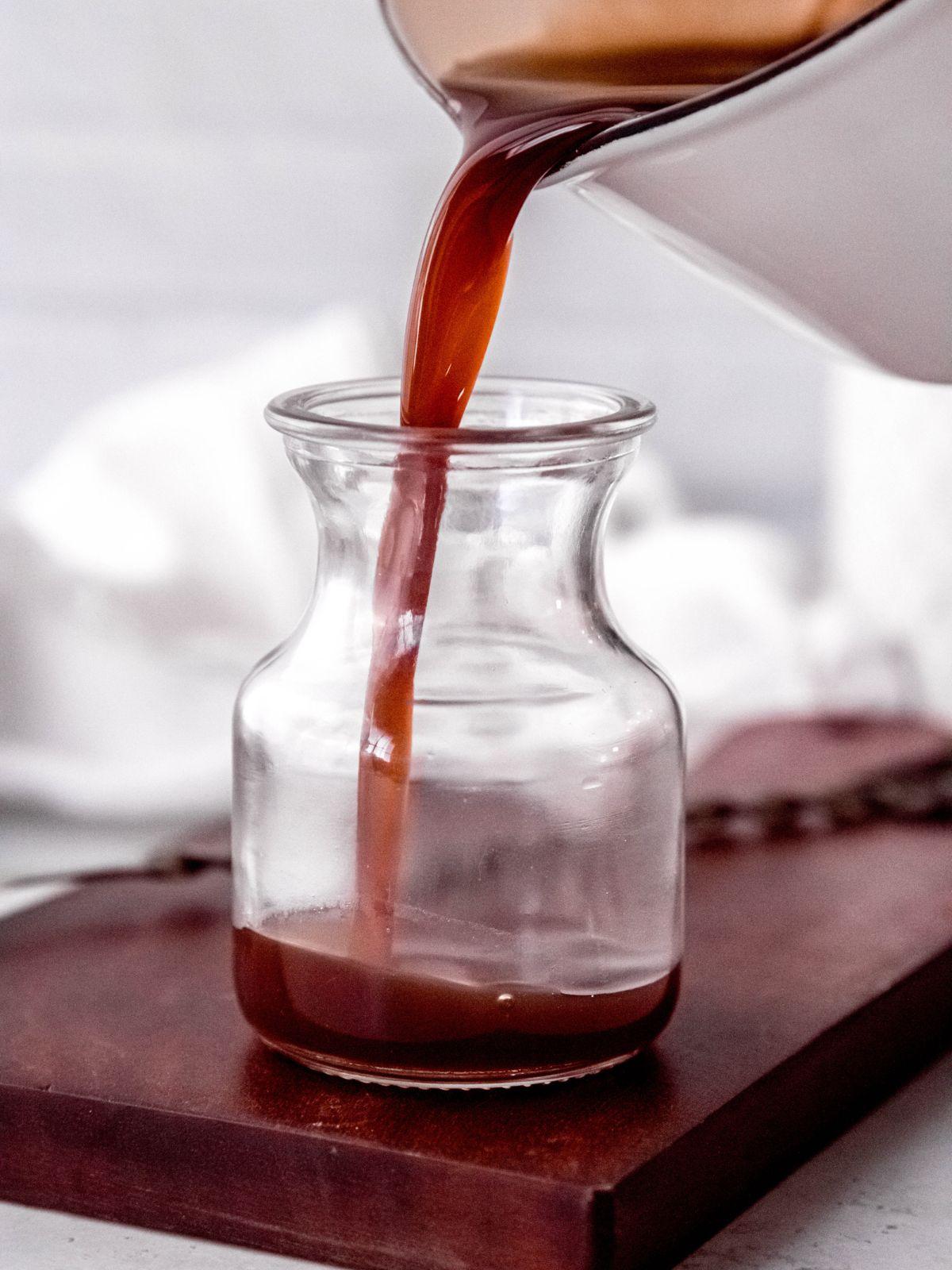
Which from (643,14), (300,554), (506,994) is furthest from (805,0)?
(300,554)

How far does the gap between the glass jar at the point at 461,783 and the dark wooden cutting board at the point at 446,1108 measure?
0.02 metres

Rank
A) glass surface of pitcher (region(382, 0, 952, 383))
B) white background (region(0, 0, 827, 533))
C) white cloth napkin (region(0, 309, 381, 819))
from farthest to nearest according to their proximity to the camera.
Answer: white background (region(0, 0, 827, 533))
white cloth napkin (region(0, 309, 381, 819))
glass surface of pitcher (region(382, 0, 952, 383))

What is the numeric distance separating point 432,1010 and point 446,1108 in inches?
1.1

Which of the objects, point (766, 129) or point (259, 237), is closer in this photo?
point (766, 129)

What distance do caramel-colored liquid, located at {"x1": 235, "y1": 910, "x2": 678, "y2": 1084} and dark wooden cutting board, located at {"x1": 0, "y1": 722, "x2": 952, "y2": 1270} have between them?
11 millimetres

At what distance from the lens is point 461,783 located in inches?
18.6

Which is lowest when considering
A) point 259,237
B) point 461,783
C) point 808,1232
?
point 808,1232

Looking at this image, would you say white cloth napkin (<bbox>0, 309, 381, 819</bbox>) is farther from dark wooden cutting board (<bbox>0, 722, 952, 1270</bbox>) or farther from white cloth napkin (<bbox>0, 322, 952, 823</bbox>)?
dark wooden cutting board (<bbox>0, 722, 952, 1270</bbox>)

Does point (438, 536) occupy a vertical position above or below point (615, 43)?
below

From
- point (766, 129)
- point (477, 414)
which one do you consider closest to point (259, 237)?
point (477, 414)

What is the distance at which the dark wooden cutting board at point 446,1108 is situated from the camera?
429 mm

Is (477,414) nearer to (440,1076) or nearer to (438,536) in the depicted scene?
(438,536)

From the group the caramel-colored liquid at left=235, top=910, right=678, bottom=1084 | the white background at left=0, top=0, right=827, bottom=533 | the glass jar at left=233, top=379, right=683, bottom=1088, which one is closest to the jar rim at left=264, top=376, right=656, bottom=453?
the glass jar at left=233, top=379, right=683, bottom=1088

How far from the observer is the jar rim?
46 cm
